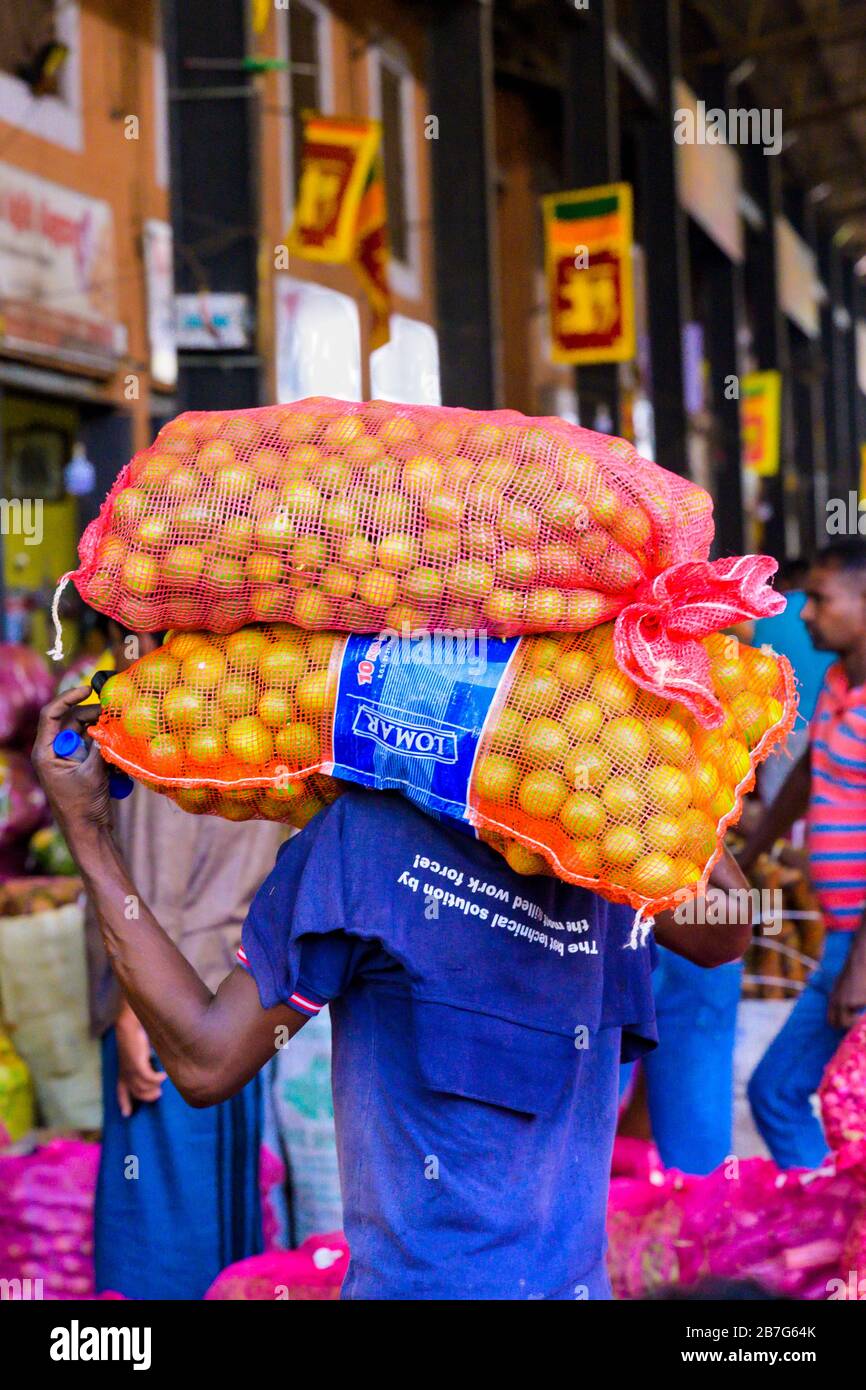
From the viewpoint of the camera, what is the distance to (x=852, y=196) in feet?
74.2

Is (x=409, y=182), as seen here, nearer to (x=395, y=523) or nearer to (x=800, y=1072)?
(x=800, y=1072)

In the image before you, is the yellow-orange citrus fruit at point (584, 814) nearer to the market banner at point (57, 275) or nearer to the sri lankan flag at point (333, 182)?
the sri lankan flag at point (333, 182)

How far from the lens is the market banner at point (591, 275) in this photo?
910 centimetres

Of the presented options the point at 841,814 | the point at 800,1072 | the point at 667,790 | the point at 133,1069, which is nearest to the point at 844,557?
the point at 841,814

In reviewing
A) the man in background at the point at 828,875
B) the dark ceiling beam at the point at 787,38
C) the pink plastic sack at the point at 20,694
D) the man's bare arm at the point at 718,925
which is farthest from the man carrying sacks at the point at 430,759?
the dark ceiling beam at the point at 787,38

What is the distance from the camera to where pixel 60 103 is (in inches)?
301

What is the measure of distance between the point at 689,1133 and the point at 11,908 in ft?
7.24

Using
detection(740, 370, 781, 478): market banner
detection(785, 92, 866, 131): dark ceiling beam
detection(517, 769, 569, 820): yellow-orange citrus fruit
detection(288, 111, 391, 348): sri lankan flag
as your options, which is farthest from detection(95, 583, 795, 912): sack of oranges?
detection(785, 92, 866, 131): dark ceiling beam

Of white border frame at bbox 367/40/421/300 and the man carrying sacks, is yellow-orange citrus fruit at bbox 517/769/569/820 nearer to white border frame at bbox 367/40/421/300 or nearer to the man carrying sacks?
the man carrying sacks

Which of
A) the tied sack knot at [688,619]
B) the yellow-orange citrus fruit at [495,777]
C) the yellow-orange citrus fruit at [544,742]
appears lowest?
the yellow-orange citrus fruit at [495,777]

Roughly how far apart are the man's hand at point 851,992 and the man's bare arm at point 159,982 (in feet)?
7.16

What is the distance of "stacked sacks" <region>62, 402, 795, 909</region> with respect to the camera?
158 cm

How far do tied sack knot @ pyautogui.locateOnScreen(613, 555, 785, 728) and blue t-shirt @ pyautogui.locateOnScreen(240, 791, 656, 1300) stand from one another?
12.4 inches
